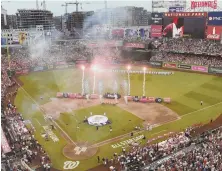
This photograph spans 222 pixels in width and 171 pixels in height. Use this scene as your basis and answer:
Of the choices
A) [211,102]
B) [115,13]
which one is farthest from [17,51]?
[115,13]

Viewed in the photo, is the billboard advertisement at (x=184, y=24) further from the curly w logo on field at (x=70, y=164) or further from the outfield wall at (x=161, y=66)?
the curly w logo on field at (x=70, y=164)

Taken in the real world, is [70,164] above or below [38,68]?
below

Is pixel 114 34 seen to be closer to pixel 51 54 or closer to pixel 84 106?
pixel 51 54

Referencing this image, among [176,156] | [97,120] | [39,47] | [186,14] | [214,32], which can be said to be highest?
[186,14]

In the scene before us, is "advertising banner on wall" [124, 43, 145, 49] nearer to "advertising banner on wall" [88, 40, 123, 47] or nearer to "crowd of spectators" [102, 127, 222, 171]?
"advertising banner on wall" [88, 40, 123, 47]

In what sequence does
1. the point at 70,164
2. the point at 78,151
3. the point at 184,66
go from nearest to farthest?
1. the point at 70,164
2. the point at 78,151
3. the point at 184,66

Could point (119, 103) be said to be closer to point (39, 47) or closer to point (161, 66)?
point (161, 66)

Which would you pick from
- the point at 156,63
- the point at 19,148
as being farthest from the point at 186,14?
the point at 19,148
